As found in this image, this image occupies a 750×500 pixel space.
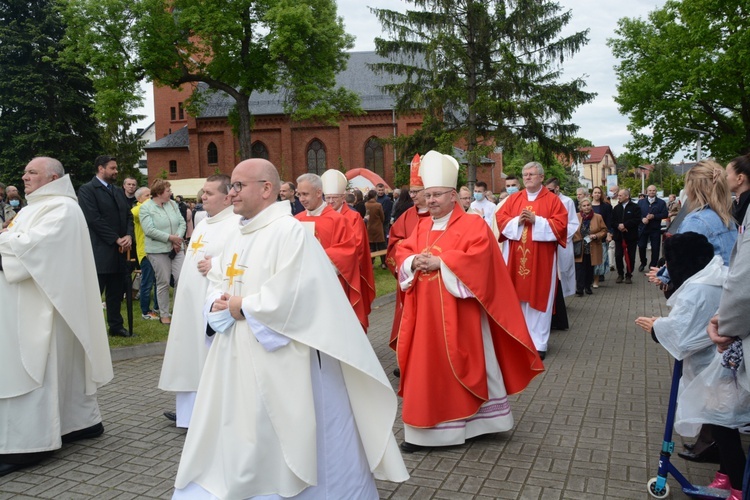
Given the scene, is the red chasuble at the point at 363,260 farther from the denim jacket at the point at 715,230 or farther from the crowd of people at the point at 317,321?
the denim jacket at the point at 715,230

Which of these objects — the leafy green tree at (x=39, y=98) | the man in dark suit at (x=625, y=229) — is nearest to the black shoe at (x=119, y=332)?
the man in dark suit at (x=625, y=229)

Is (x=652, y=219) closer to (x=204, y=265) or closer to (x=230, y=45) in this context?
(x=204, y=265)

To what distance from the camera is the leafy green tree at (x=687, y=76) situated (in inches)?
1107

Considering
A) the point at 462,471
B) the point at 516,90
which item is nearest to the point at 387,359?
the point at 462,471

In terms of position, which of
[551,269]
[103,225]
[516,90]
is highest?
[516,90]

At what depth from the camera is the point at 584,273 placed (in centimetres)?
1359

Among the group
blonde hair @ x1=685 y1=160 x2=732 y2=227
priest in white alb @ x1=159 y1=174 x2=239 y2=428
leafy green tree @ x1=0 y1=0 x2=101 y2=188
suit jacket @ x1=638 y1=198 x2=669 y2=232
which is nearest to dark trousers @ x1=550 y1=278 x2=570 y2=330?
blonde hair @ x1=685 y1=160 x2=732 y2=227

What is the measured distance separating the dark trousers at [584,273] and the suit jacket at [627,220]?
2060 millimetres

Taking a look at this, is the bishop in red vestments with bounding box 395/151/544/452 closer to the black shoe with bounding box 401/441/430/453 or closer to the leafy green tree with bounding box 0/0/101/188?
the black shoe with bounding box 401/441/430/453

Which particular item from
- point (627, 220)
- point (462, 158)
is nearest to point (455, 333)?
point (627, 220)

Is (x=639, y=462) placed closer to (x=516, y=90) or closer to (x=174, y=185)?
(x=516, y=90)

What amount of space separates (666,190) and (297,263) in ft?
261

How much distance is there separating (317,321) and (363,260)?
381cm

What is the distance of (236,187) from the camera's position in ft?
11.8
